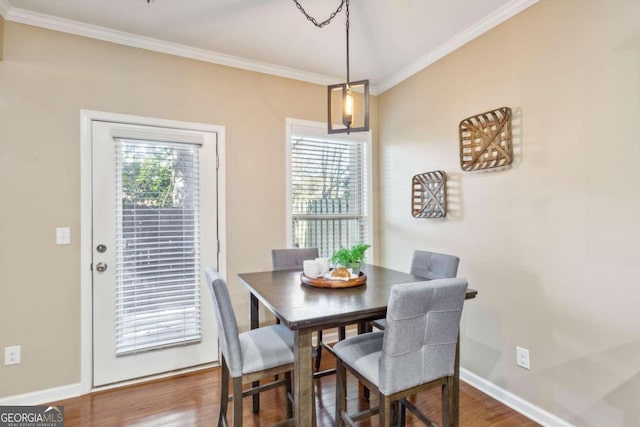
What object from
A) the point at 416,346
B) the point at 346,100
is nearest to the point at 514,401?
the point at 416,346

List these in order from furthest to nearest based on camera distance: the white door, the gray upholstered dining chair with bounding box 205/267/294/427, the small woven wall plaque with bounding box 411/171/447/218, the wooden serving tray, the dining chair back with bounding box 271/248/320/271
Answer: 1. the small woven wall plaque with bounding box 411/171/447/218
2. the dining chair back with bounding box 271/248/320/271
3. the white door
4. the wooden serving tray
5. the gray upholstered dining chair with bounding box 205/267/294/427

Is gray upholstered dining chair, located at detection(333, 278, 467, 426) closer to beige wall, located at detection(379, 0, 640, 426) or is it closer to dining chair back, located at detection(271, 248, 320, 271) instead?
beige wall, located at detection(379, 0, 640, 426)

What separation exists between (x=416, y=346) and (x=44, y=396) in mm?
2620

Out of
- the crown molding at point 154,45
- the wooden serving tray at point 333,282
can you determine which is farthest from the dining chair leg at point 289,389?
the crown molding at point 154,45

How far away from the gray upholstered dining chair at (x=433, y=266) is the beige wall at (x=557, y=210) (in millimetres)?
420

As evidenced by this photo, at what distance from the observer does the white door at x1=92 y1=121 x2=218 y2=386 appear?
2455 mm

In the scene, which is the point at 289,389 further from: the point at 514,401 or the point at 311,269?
the point at 514,401

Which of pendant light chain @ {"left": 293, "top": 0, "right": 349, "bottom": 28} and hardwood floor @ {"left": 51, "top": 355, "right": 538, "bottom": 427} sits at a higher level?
pendant light chain @ {"left": 293, "top": 0, "right": 349, "bottom": 28}

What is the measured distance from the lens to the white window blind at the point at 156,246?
2516 mm

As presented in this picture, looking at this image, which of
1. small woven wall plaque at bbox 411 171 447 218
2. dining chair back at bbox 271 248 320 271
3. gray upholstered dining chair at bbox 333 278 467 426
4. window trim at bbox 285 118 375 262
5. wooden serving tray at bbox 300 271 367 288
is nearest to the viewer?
gray upholstered dining chair at bbox 333 278 467 426

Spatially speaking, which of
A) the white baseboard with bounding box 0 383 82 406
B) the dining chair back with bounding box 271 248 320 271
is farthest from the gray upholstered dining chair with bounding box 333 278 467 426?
the white baseboard with bounding box 0 383 82 406

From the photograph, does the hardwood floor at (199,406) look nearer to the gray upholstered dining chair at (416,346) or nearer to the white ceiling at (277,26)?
the gray upholstered dining chair at (416,346)

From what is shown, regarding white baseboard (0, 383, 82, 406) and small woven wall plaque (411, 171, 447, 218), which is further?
small woven wall plaque (411, 171, 447, 218)

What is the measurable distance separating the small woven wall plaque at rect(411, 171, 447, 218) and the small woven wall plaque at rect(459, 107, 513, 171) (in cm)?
28
